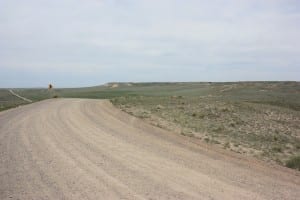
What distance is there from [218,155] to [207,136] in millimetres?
3458

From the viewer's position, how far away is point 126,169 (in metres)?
9.02

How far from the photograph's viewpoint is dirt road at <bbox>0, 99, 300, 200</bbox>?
24.2 ft

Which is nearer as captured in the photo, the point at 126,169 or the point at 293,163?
the point at 126,169

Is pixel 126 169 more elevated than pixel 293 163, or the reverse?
pixel 126 169

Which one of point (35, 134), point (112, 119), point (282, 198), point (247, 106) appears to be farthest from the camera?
point (247, 106)

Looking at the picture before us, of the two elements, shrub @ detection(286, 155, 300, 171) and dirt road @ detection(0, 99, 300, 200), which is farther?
shrub @ detection(286, 155, 300, 171)

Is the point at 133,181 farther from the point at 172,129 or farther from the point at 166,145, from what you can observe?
the point at 172,129

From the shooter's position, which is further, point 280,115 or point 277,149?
point 280,115

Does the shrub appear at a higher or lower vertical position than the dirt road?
lower

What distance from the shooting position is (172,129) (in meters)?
15.8

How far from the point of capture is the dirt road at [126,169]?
24.2 ft

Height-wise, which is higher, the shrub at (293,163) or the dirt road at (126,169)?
the dirt road at (126,169)

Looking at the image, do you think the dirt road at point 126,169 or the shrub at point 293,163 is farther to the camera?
the shrub at point 293,163

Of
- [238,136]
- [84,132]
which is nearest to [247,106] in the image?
[238,136]
